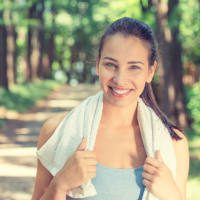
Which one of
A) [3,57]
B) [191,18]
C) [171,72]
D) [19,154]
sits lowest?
[3,57]

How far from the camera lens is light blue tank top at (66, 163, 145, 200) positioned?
230cm

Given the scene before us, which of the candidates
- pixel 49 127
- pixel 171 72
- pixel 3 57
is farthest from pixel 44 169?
pixel 3 57

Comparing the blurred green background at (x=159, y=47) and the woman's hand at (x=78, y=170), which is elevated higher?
the woman's hand at (x=78, y=170)

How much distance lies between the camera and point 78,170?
2.23m

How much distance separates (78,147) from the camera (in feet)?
7.47

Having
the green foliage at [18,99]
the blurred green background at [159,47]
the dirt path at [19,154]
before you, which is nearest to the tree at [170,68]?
the blurred green background at [159,47]

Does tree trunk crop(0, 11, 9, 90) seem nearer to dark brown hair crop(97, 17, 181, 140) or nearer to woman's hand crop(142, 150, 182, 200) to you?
dark brown hair crop(97, 17, 181, 140)

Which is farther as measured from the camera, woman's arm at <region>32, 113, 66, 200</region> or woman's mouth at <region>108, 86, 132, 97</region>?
woman's arm at <region>32, 113, 66, 200</region>

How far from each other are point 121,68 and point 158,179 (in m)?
0.42

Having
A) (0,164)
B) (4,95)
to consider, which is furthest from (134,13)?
(4,95)

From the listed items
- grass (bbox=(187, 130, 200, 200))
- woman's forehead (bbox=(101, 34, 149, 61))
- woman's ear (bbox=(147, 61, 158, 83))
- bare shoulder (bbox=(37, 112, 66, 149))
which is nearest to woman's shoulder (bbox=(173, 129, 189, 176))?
woman's ear (bbox=(147, 61, 158, 83))

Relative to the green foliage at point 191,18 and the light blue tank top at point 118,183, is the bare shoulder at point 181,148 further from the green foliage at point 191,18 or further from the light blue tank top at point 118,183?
the green foliage at point 191,18

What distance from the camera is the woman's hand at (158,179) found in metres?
2.23

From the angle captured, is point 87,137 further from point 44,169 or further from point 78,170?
point 44,169
